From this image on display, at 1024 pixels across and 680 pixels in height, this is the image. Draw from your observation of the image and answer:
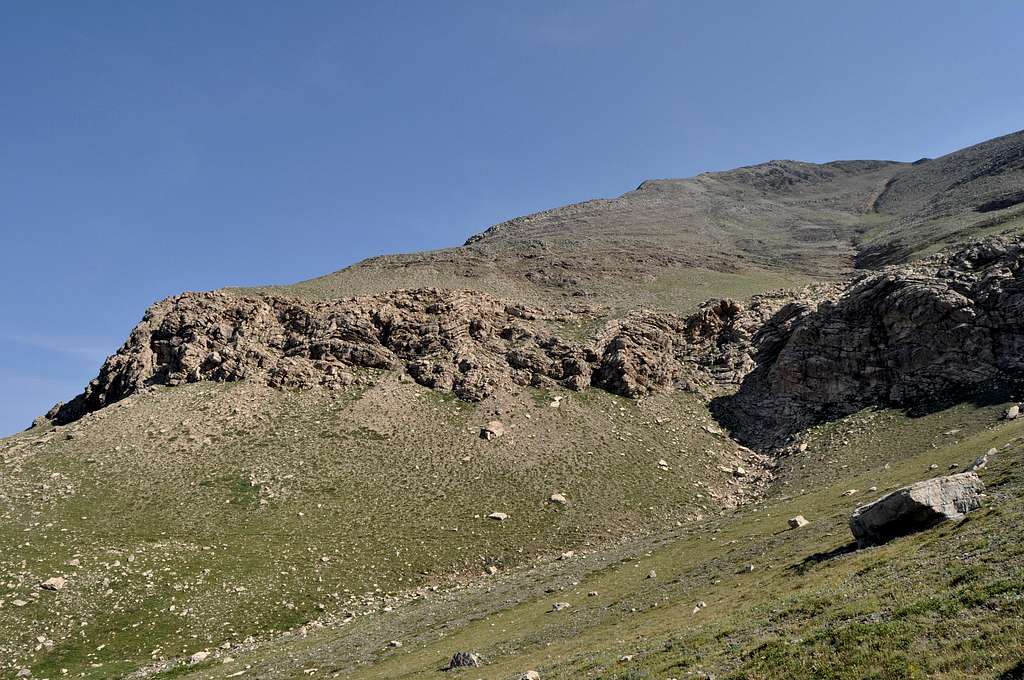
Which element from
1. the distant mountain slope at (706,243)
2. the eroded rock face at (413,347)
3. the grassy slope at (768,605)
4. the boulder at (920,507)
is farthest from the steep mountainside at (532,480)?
the distant mountain slope at (706,243)

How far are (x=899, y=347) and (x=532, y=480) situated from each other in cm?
3894

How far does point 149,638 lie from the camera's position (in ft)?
101

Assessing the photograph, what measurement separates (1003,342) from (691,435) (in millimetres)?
28345

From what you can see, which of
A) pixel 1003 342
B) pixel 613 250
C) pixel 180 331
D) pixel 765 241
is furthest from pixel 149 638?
pixel 765 241

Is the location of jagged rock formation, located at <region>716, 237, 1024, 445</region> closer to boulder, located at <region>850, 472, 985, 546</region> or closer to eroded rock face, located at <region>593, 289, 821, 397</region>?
eroded rock face, located at <region>593, 289, 821, 397</region>

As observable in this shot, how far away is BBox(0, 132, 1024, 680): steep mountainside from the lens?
18094 millimetres

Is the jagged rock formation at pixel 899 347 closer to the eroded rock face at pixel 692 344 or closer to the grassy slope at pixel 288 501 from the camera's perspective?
the eroded rock face at pixel 692 344

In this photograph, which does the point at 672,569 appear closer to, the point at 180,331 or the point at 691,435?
the point at 691,435

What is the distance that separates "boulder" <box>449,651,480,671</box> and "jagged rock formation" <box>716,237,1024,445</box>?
44.6 meters

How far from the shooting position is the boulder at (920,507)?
69.6ft

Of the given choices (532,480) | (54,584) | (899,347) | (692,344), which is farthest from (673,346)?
(54,584)

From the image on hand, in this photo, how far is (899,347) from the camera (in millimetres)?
56312

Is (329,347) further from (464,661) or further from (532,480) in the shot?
(464,661)

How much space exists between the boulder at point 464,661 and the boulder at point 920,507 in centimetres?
1584
